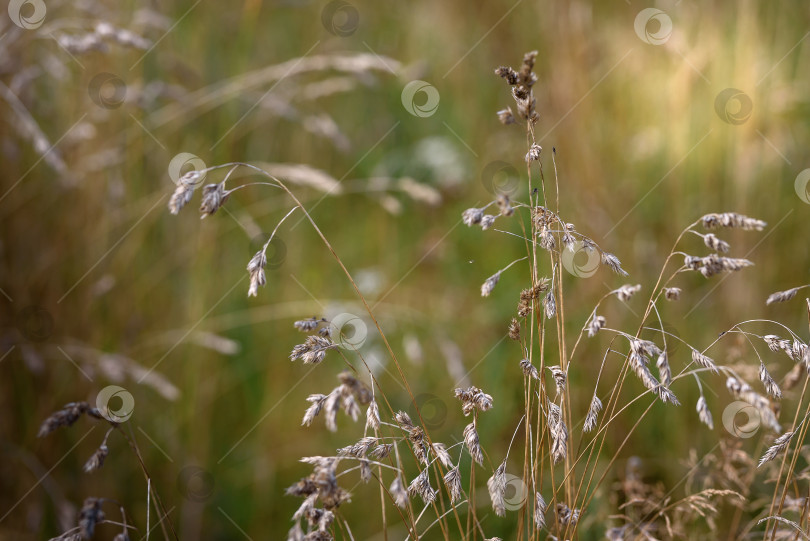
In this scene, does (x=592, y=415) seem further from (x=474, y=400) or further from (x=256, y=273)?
(x=256, y=273)

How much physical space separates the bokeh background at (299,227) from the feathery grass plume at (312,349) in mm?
728

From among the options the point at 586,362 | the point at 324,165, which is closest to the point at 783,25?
the point at 586,362

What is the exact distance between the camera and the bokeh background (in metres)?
1.94

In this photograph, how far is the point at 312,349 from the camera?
3.34 ft

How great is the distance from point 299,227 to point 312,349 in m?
1.86

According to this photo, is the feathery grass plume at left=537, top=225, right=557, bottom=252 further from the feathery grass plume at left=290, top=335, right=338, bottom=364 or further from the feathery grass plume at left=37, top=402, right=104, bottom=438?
the feathery grass plume at left=37, top=402, right=104, bottom=438

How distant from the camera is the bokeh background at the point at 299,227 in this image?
6.38 feet

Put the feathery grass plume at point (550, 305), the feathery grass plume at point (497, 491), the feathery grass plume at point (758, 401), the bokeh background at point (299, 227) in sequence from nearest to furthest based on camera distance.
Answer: the feathery grass plume at point (758, 401)
the feathery grass plume at point (497, 491)
the feathery grass plume at point (550, 305)
the bokeh background at point (299, 227)

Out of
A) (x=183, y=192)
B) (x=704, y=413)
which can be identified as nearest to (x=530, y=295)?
(x=704, y=413)

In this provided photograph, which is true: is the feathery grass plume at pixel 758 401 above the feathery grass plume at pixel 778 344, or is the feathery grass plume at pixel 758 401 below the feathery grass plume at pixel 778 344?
below

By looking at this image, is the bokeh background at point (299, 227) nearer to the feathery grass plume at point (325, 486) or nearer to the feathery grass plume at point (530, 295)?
the feathery grass plume at point (530, 295)

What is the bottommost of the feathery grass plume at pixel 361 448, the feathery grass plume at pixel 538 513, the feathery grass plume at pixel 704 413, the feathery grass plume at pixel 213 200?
the feathery grass plume at pixel 538 513

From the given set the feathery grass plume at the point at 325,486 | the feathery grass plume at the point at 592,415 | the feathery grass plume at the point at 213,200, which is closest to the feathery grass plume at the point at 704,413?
Result: the feathery grass plume at the point at 592,415

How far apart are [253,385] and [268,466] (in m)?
0.34
